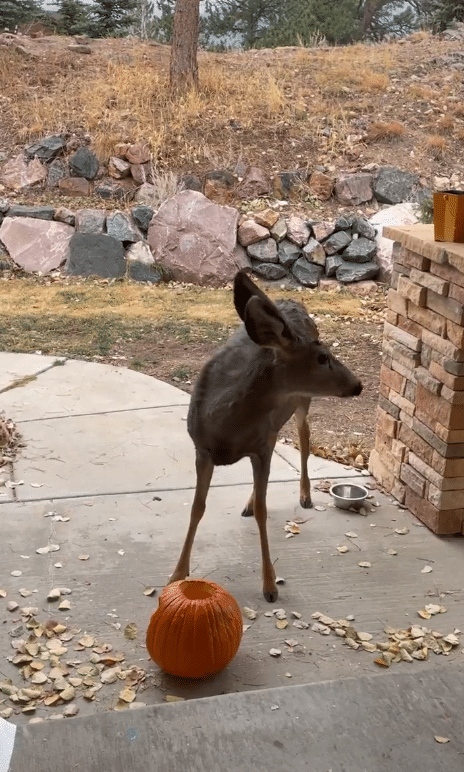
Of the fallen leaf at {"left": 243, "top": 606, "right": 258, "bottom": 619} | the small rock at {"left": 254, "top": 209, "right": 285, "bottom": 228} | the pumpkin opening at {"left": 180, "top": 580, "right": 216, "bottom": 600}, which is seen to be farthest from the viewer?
the small rock at {"left": 254, "top": 209, "right": 285, "bottom": 228}

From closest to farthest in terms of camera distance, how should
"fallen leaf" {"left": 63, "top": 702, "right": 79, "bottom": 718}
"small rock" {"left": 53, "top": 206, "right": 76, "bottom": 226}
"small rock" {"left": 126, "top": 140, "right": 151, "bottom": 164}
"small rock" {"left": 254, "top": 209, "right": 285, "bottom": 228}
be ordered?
"fallen leaf" {"left": 63, "top": 702, "right": 79, "bottom": 718} < "small rock" {"left": 254, "top": 209, "right": 285, "bottom": 228} < "small rock" {"left": 53, "top": 206, "right": 76, "bottom": 226} < "small rock" {"left": 126, "top": 140, "right": 151, "bottom": 164}

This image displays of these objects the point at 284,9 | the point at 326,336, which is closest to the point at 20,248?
the point at 326,336

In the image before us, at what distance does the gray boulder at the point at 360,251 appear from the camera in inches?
434

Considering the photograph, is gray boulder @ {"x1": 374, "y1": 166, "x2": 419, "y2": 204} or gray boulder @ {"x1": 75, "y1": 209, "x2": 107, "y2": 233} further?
gray boulder @ {"x1": 374, "y1": 166, "x2": 419, "y2": 204}

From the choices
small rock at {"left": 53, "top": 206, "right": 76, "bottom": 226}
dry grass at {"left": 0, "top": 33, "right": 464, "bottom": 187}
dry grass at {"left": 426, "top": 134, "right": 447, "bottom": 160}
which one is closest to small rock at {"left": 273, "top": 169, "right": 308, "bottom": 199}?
dry grass at {"left": 0, "top": 33, "right": 464, "bottom": 187}

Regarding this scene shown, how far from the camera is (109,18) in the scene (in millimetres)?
20625

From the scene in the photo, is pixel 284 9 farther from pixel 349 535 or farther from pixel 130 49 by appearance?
pixel 349 535

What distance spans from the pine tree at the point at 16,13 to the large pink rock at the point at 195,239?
12.1 meters

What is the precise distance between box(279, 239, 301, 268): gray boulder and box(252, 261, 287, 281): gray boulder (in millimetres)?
124

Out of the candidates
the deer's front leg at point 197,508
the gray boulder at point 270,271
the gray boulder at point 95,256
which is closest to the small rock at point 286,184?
the gray boulder at point 270,271

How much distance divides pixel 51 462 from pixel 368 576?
2.14 meters

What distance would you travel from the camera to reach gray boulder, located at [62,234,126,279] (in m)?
10.8

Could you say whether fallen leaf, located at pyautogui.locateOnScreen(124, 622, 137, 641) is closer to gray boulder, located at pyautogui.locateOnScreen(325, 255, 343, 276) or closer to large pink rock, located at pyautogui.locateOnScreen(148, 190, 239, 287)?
large pink rock, located at pyautogui.locateOnScreen(148, 190, 239, 287)

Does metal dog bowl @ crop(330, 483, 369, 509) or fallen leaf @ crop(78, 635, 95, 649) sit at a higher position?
metal dog bowl @ crop(330, 483, 369, 509)
